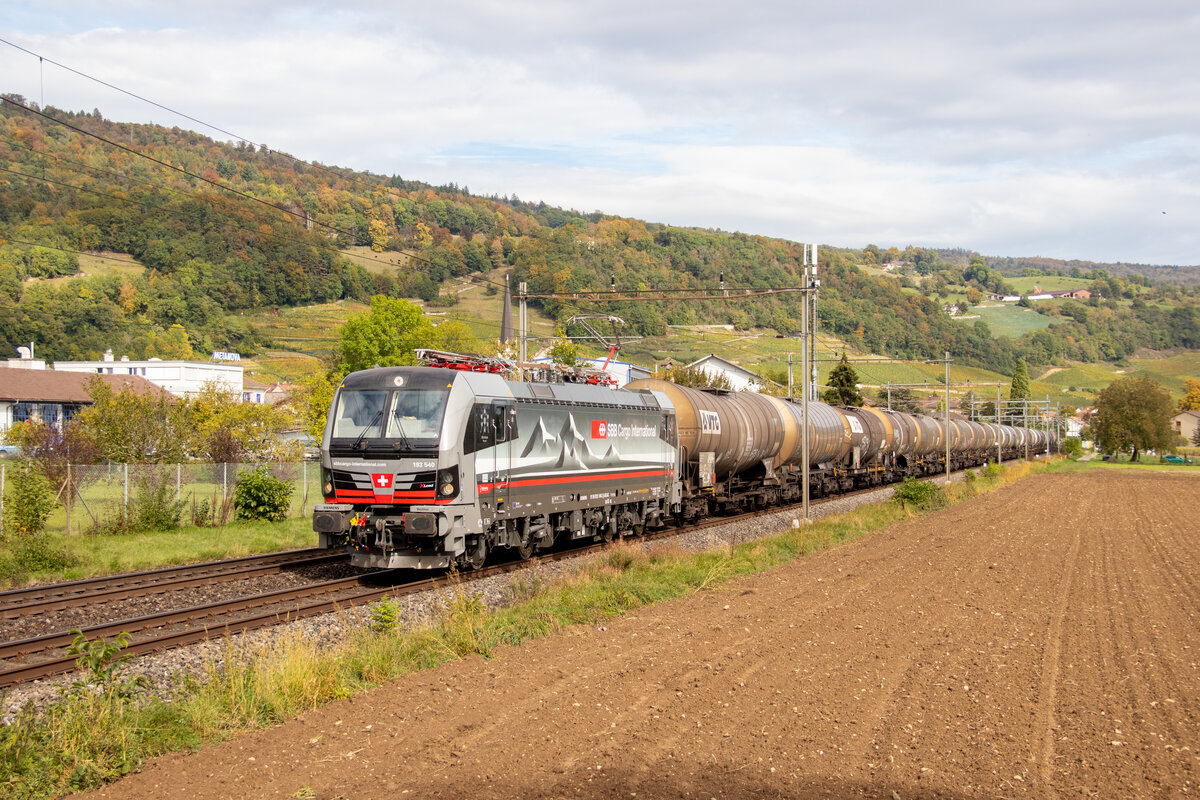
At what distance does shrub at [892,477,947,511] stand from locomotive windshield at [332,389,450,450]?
21882mm

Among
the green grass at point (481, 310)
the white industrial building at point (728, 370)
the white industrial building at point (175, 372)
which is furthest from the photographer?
the green grass at point (481, 310)

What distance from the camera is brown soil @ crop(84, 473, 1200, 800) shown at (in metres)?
6.76

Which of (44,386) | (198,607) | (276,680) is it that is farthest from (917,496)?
(44,386)

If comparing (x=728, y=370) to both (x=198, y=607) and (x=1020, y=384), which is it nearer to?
(x=1020, y=384)

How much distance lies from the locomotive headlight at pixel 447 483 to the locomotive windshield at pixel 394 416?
522 mm

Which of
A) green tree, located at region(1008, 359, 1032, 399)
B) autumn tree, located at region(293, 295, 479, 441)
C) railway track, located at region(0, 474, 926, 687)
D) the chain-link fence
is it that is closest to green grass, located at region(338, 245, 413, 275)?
autumn tree, located at region(293, 295, 479, 441)

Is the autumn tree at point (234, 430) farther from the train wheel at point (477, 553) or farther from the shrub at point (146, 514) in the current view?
the train wheel at point (477, 553)

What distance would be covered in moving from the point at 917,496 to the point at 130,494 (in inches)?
1024

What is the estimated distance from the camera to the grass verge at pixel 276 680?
23.0ft

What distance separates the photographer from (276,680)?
8781 millimetres

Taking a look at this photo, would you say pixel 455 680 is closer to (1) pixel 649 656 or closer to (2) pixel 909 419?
(1) pixel 649 656

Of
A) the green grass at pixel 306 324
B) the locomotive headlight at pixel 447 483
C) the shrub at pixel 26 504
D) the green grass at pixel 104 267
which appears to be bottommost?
the shrub at pixel 26 504

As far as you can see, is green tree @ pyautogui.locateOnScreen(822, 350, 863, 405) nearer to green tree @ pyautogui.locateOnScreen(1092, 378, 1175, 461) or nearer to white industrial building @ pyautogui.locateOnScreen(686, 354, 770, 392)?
white industrial building @ pyautogui.locateOnScreen(686, 354, 770, 392)

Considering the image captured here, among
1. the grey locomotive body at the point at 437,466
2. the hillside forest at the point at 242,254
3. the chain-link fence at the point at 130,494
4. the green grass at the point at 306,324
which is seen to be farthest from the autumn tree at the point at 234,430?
the green grass at the point at 306,324
